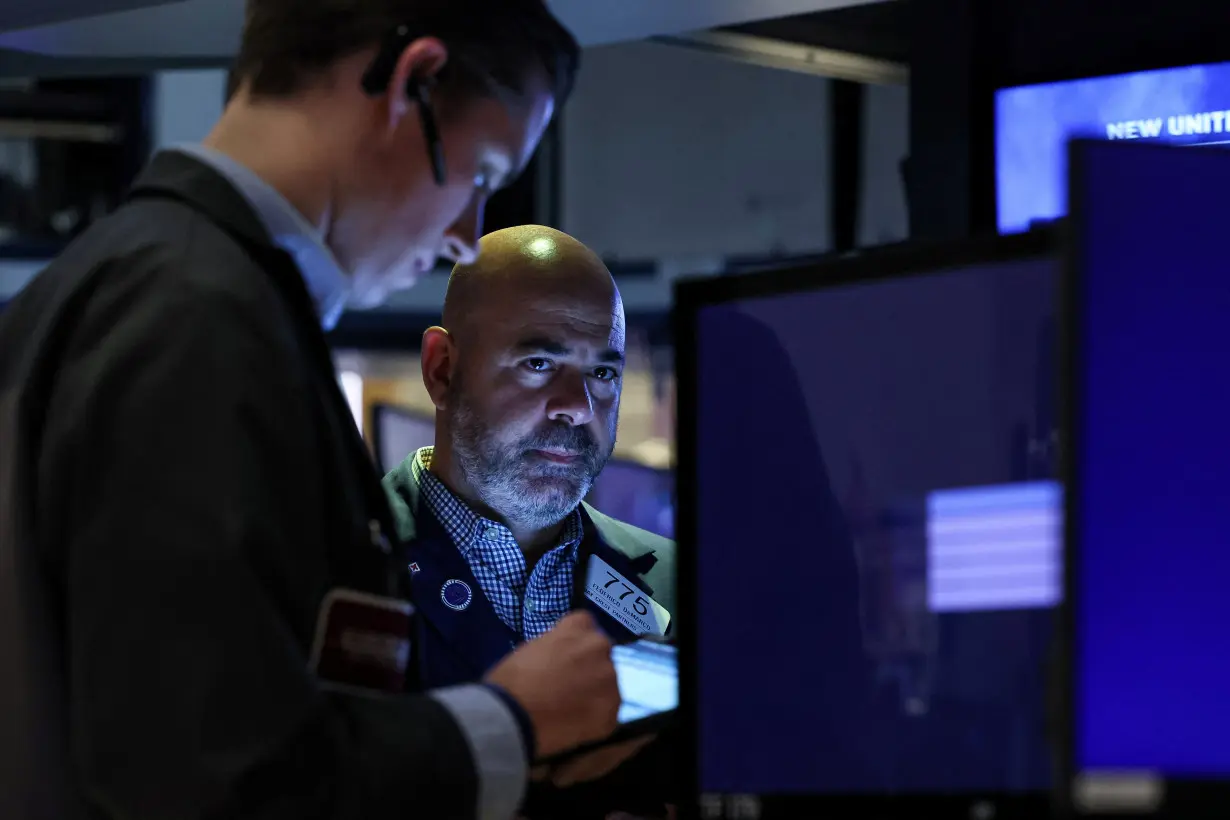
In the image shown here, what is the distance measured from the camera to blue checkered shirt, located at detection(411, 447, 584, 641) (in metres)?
2.19

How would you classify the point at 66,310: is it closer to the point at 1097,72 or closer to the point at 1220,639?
the point at 1220,639

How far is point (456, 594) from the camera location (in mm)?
2139

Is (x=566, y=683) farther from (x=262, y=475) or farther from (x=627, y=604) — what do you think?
(x=627, y=604)

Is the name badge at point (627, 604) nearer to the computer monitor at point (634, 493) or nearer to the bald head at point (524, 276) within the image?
the bald head at point (524, 276)

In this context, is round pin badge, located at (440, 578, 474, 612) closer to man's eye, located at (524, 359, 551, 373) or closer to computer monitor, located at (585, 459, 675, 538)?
man's eye, located at (524, 359, 551, 373)

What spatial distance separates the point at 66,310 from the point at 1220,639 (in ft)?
2.94

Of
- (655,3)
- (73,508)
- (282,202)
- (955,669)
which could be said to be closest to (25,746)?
(73,508)

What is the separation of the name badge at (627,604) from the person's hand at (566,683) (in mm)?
626

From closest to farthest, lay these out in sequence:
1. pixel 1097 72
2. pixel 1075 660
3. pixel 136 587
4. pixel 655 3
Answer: pixel 1075 660 < pixel 136 587 < pixel 655 3 < pixel 1097 72

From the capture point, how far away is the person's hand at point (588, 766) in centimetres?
155

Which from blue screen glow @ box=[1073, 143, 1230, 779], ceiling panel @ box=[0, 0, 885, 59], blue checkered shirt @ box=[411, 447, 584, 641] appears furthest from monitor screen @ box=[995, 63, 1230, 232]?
blue screen glow @ box=[1073, 143, 1230, 779]

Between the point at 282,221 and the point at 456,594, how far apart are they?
975mm

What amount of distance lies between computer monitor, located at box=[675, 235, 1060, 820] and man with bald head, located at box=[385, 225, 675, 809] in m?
0.97

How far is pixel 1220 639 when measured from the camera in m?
1.00
